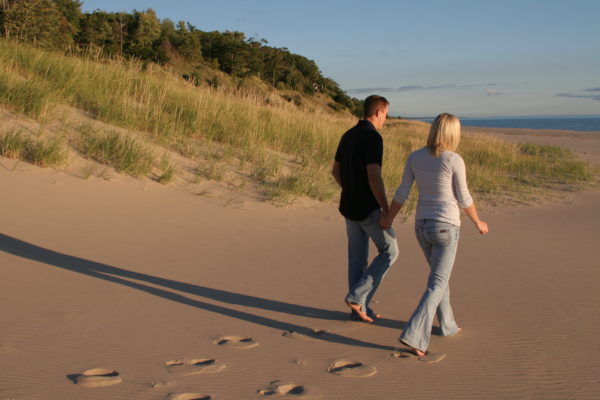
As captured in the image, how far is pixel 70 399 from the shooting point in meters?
3.10

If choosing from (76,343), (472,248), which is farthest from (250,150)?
(76,343)

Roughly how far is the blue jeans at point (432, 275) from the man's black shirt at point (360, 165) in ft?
1.60

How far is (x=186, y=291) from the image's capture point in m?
5.27

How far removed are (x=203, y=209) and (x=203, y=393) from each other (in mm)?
5261

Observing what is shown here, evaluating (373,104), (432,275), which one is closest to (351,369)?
(432,275)

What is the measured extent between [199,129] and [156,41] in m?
17.9

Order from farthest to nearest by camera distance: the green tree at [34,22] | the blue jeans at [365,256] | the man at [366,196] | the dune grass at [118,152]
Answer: the green tree at [34,22] → the dune grass at [118,152] → the blue jeans at [365,256] → the man at [366,196]

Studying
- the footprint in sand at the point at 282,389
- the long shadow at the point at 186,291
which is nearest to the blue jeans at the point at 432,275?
the long shadow at the point at 186,291

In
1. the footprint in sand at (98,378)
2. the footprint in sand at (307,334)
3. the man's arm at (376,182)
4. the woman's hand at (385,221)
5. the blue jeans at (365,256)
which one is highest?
the man's arm at (376,182)

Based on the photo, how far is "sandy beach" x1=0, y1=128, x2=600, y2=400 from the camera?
3457mm

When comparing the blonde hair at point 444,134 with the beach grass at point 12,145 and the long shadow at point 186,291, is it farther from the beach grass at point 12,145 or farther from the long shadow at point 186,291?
the beach grass at point 12,145

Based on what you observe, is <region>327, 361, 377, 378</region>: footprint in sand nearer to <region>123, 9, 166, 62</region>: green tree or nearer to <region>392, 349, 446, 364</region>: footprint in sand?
<region>392, 349, 446, 364</region>: footprint in sand

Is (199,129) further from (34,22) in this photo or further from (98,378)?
(34,22)

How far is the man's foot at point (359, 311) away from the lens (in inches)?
172
